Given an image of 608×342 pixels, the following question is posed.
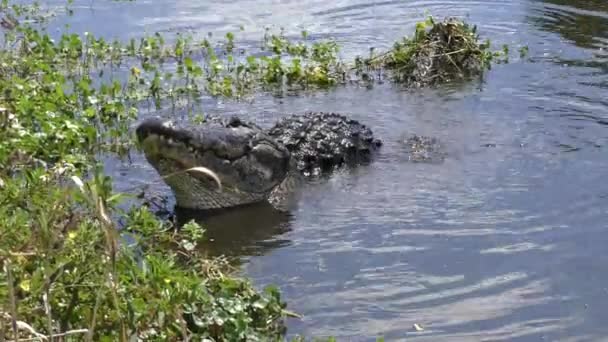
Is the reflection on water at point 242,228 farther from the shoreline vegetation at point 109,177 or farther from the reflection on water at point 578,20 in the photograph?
the reflection on water at point 578,20

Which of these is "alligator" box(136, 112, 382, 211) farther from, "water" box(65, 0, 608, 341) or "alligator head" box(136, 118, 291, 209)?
"water" box(65, 0, 608, 341)

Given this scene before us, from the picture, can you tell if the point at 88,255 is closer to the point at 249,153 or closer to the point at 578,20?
the point at 249,153

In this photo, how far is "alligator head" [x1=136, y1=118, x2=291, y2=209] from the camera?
19.7 feet

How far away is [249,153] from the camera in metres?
6.57

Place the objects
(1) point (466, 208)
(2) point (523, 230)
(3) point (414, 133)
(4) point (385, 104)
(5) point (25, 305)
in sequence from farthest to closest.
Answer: (4) point (385, 104) < (3) point (414, 133) < (1) point (466, 208) < (2) point (523, 230) < (5) point (25, 305)

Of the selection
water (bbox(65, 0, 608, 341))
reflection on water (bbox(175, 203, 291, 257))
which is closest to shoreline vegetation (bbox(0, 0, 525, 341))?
reflection on water (bbox(175, 203, 291, 257))

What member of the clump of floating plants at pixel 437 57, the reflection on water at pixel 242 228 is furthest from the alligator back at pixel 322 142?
the clump of floating plants at pixel 437 57

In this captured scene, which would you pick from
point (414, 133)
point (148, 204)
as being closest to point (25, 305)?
point (148, 204)

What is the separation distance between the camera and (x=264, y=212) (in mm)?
6562

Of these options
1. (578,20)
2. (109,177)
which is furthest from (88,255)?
(578,20)

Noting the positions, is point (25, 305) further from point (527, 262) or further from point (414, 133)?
point (414, 133)

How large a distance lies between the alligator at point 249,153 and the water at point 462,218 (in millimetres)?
173

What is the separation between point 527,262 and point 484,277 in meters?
0.35

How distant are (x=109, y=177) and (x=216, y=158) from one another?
2.94m
